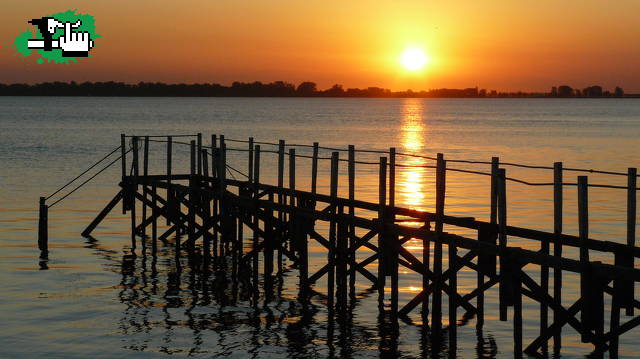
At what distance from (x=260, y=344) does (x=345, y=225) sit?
3581 mm

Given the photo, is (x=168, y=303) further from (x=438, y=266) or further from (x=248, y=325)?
(x=438, y=266)

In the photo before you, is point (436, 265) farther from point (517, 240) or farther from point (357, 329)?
point (517, 240)

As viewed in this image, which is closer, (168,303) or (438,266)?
(438,266)

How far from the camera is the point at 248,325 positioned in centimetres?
2075

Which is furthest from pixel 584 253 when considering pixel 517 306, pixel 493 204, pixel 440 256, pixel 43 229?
pixel 43 229

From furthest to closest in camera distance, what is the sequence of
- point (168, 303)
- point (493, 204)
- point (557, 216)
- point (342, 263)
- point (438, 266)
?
point (168, 303) < point (342, 263) < point (438, 266) < point (493, 204) < point (557, 216)

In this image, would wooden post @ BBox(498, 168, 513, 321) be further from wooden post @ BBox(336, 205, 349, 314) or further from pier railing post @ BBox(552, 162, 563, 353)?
wooden post @ BBox(336, 205, 349, 314)

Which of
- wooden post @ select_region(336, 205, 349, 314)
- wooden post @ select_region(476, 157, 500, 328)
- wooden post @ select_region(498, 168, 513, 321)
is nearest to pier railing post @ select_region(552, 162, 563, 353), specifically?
wooden post @ select_region(498, 168, 513, 321)

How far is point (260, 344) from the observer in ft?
63.1

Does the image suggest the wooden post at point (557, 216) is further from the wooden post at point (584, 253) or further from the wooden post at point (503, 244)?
the wooden post at point (503, 244)

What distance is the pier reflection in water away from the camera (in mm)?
18812

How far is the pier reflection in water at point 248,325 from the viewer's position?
741 inches

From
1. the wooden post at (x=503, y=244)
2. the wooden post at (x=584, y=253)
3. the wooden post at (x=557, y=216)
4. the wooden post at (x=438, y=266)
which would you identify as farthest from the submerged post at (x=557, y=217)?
the wooden post at (x=438, y=266)

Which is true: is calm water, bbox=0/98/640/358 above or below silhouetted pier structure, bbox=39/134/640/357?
below
